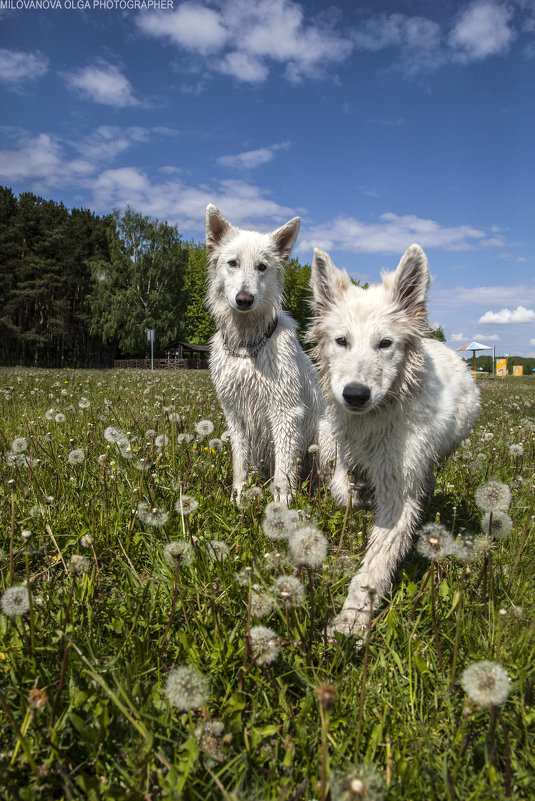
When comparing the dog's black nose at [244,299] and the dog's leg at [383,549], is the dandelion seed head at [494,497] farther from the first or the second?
the dog's black nose at [244,299]

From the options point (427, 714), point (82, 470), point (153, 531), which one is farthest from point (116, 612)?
point (82, 470)

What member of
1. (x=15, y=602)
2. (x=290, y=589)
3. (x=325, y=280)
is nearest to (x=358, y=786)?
(x=290, y=589)

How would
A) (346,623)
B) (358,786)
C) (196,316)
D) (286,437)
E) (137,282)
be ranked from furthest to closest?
(196,316) < (137,282) < (286,437) < (346,623) < (358,786)

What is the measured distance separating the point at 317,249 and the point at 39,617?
302 cm

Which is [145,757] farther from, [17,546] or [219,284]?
[219,284]

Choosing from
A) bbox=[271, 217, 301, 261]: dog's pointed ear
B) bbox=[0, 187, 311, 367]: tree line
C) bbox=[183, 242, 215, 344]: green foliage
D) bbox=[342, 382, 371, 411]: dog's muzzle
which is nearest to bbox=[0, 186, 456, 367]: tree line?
bbox=[0, 187, 311, 367]: tree line

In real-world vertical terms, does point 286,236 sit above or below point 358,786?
above

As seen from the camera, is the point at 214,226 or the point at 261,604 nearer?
the point at 261,604

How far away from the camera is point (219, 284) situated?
5160 mm

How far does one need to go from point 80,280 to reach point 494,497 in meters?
66.9

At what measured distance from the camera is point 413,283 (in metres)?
3.34

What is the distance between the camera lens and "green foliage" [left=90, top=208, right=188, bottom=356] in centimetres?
5766

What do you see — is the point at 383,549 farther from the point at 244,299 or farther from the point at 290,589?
the point at 244,299

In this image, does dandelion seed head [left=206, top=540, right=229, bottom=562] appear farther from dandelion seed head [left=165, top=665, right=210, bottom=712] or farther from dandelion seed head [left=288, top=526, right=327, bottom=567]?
dandelion seed head [left=165, top=665, right=210, bottom=712]
